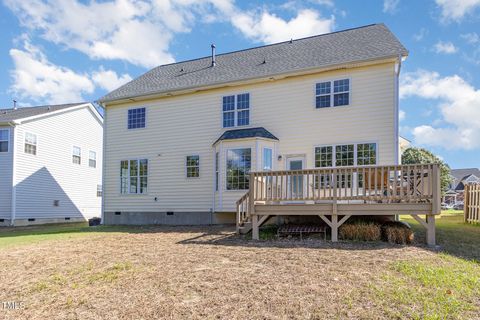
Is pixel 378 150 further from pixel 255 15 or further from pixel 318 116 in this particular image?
pixel 255 15

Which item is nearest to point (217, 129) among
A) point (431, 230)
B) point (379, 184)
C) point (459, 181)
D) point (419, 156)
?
point (379, 184)

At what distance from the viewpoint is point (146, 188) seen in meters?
15.6

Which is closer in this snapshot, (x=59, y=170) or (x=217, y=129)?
(x=217, y=129)

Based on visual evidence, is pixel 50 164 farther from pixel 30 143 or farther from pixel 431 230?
pixel 431 230

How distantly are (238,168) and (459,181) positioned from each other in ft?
174

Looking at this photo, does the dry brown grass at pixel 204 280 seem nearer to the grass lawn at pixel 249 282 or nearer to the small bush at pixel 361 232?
the grass lawn at pixel 249 282

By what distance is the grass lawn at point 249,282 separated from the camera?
171 inches

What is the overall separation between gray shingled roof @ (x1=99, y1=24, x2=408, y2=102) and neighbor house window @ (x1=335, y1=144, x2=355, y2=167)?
2.96 m

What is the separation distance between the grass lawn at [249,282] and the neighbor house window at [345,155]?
4.25 metres

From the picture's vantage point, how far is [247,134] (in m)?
12.9

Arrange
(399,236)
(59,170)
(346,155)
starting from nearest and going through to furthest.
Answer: (399,236) → (346,155) → (59,170)

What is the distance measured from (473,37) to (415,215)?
11.4 metres

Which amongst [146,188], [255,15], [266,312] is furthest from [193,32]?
[266,312]

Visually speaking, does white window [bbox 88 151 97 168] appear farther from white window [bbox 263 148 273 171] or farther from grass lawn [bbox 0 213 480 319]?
grass lawn [bbox 0 213 480 319]
